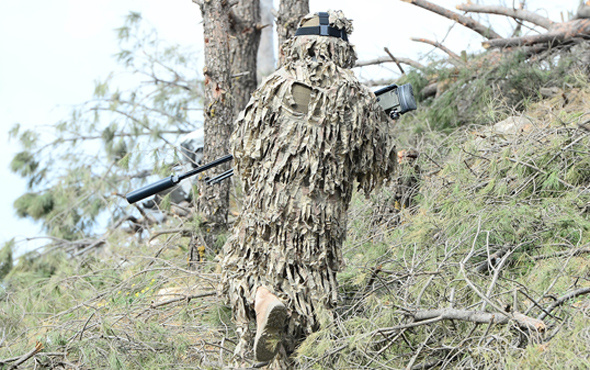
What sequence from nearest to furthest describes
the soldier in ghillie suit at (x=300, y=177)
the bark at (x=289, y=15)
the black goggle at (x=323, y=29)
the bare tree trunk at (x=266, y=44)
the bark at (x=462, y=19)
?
1. the soldier in ghillie suit at (x=300, y=177)
2. the black goggle at (x=323, y=29)
3. the bark at (x=289, y=15)
4. the bark at (x=462, y=19)
5. the bare tree trunk at (x=266, y=44)

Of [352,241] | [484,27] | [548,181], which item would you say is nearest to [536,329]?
[548,181]

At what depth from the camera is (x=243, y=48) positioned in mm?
6152

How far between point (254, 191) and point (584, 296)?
152 centimetres

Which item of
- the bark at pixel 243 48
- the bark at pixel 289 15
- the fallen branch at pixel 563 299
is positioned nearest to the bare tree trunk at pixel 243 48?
the bark at pixel 243 48

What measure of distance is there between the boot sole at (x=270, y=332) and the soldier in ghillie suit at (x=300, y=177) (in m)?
0.06

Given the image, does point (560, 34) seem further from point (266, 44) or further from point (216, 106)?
point (266, 44)

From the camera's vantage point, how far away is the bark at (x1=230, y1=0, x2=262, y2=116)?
242 inches

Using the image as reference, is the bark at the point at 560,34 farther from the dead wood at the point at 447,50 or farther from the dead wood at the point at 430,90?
the dead wood at the point at 430,90

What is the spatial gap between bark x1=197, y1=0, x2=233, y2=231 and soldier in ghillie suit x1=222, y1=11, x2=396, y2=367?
5.71 ft

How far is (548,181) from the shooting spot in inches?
162

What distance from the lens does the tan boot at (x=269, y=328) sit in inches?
110

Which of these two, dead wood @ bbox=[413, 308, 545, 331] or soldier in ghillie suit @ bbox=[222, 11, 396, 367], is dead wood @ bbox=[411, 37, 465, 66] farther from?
dead wood @ bbox=[413, 308, 545, 331]

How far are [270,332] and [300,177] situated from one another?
2.24 feet

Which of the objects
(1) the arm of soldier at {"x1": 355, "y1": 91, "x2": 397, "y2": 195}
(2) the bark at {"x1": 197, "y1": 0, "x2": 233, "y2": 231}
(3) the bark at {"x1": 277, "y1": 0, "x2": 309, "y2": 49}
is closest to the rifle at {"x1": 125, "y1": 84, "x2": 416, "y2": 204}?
(1) the arm of soldier at {"x1": 355, "y1": 91, "x2": 397, "y2": 195}
